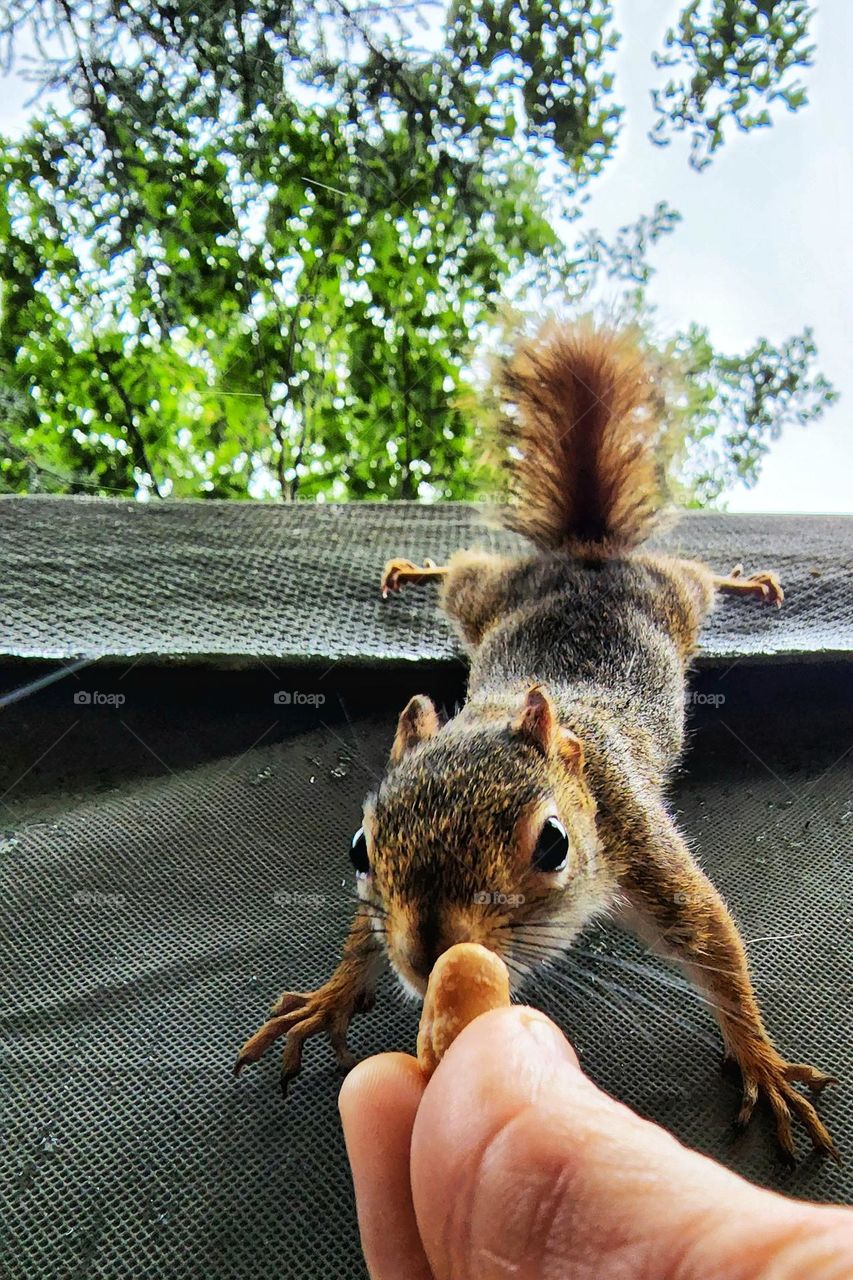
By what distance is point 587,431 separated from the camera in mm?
1289

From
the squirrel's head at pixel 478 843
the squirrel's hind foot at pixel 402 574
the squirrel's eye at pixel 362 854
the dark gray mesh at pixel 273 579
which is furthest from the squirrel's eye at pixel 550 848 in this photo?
the squirrel's hind foot at pixel 402 574

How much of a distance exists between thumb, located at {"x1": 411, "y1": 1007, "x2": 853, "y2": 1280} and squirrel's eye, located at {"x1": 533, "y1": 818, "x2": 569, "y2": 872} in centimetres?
20

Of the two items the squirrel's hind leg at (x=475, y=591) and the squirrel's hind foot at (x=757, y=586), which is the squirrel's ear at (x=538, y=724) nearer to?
the squirrel's hind leg at (x=475, y=591)

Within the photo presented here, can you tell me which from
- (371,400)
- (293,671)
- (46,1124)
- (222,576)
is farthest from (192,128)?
(46,1124)

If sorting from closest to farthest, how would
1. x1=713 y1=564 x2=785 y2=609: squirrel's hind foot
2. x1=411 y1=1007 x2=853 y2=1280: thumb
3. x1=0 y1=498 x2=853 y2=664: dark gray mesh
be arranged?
x1=411 y1=1007 x2=853 y2=1280: thumb, x1=0 y1=498 x2=853 y2=664: dark gray mesh, x1=713 y1=564 x2=785 y2=609: squirrel's hind foot

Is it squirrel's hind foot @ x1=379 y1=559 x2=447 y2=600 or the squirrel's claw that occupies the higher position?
squirrel's hind foot @ x1=379 y1=559 x2=447 y2=600

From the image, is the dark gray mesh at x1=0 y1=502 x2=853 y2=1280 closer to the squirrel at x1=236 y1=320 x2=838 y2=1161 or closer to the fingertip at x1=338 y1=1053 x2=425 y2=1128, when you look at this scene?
the squirrel at x1=236 y1=320 x2=838 y2=1161

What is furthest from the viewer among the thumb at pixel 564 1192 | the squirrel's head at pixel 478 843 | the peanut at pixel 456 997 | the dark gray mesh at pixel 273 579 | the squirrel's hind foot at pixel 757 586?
the squirrel's hind foot at pixel 757 586

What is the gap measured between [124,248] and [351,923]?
1.27 m

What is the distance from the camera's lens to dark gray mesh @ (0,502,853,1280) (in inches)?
24.4

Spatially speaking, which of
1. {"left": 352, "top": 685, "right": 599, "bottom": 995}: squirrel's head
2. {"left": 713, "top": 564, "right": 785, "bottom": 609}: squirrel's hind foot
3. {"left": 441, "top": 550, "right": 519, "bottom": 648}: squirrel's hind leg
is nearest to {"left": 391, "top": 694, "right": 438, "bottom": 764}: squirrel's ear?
{"left": 352, "top": 685, "right": 599, "bottom": 995}: squirrel's head

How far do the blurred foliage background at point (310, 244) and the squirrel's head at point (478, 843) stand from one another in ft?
2.54

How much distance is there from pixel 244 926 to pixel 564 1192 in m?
0.54

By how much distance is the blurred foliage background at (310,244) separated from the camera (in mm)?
1420
